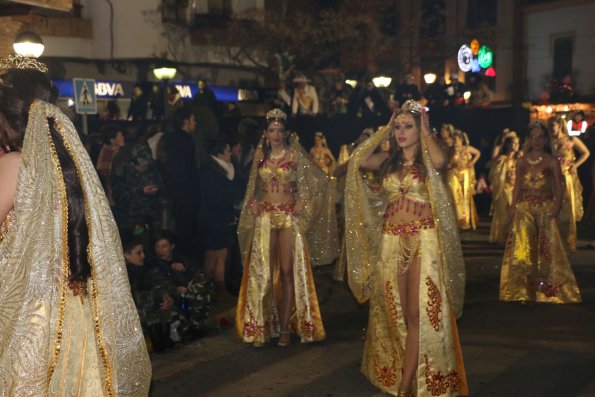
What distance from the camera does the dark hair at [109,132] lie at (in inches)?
457

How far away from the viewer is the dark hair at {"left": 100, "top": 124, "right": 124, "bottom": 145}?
1161 cm

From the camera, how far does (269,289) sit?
7746 millimetres

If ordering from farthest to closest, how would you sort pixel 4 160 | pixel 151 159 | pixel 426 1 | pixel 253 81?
pixel 426 1, pixel 253 81, pixel 151 159, pixel 4 160

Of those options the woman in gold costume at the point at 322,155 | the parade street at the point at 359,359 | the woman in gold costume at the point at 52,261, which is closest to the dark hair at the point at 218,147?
the parade street at the point at 359,359

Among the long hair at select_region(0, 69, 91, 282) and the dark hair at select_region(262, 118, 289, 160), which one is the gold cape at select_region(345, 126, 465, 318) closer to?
the dark hair at select_region(262, 118, 289, 160)

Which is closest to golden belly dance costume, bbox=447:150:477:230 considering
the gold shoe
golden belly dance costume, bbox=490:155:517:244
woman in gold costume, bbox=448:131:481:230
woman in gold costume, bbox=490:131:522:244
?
woman in gold costume, bbox=448:131:481:230

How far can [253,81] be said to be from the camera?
28.6m

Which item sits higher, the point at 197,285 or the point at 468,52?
the point at 468,52

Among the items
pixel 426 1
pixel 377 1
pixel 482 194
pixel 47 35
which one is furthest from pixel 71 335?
pixel 426 1

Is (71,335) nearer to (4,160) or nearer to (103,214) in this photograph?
(103,214)

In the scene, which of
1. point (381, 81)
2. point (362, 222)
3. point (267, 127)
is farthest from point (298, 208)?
point (381, 81)

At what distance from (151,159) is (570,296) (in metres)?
4.84

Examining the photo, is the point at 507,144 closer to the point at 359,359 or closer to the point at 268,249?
the point at 268,249

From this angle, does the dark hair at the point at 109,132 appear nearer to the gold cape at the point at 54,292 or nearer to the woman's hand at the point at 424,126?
the woman's hand at the point at 424,126
